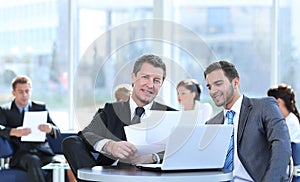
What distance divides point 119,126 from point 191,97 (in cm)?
40

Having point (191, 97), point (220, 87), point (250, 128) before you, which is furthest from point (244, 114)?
point (191, 97)

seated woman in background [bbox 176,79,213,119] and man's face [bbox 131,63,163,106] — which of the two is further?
seated woman in background [bbox 176,79,213,119]

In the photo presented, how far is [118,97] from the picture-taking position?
2.89 meters

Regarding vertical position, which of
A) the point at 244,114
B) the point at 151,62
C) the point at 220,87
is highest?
the point at 151,62

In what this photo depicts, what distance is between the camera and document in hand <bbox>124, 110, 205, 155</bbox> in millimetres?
2582

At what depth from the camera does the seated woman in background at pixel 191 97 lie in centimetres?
281

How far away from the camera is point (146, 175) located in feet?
8.20

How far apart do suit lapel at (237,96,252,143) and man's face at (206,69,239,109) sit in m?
0.08

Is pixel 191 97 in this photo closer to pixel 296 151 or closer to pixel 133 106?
pixel 133 106

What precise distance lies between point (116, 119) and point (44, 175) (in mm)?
3070

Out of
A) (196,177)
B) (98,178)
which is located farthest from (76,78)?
(196,177)

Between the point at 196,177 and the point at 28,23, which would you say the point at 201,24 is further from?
the point at 196,177

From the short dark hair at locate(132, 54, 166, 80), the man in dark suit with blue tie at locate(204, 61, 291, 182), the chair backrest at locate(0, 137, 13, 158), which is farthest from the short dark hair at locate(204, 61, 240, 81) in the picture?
the chair backrest at locate(0, 137, 13, 158)

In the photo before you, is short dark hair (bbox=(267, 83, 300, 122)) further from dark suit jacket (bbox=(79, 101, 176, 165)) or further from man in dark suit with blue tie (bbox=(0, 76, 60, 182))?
dark suit jacket (bbox=(79, 101, 176, 165))
